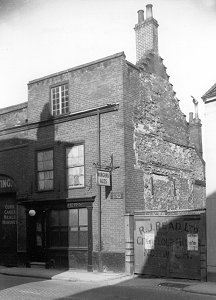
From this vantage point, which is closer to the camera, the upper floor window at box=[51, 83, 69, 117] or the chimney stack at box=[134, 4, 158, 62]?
the upper floor window at box=[51, 83, 69, 117]

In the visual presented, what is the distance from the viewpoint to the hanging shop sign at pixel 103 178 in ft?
53.1

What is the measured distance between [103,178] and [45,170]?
Result: 395cm

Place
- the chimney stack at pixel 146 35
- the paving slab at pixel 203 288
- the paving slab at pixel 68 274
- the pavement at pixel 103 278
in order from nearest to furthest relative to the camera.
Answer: the paving slab at pixel 203 288
the pavement at pixel 103 278
the paving slab at pixel 68 274
the chimney stack at pixel 146 35

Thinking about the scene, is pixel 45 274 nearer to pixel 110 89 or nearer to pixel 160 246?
pixel 160 246

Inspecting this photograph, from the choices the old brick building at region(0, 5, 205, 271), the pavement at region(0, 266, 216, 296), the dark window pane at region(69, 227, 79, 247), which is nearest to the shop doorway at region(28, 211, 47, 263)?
the old brick building at region(0, 5, 205, 271)

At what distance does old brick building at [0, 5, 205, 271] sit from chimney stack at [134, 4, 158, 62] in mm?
48

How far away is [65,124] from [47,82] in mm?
2332

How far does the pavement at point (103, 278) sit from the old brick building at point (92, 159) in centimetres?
59

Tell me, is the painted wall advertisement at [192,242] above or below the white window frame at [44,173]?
below

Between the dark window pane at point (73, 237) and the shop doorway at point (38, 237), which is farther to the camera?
the shop doorway at point (38, 237)

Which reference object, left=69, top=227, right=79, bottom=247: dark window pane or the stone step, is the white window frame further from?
the stone step

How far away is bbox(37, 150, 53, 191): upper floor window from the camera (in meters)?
19.2

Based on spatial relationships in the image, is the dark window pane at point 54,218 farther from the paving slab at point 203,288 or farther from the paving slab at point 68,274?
the paving slab at point 203,288

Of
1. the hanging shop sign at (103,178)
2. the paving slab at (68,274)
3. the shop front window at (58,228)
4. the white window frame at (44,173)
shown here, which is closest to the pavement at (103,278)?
the paving slab at (68,274)
